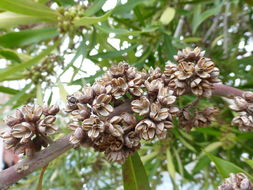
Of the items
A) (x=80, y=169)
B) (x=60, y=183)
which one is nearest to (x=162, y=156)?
(x=80, y=169)

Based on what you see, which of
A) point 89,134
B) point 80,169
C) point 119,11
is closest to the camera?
point 89,134

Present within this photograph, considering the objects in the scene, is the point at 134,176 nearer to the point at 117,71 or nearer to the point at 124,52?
the point at 117,71

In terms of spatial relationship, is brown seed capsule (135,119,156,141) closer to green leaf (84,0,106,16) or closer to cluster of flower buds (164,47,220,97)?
cluster of flower buds (164,47,220,97)

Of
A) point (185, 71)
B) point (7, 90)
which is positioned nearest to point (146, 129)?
point (185, 71)

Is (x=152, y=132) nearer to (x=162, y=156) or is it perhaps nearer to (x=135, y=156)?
(x=135, y=156)

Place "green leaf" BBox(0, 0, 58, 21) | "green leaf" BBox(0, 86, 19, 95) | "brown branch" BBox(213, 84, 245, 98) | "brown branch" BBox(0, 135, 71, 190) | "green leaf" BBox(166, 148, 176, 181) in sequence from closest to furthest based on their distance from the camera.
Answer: "brown branch" BBox(0, 135, 71, 190) < "brown branch" BBox(213, 84, 245, 98) < "green leaf" BBox(0, 0, 58, 21) < "green leaf" BBox(0, 86, 19, 95) < "green leaf" BBox(166, 148, 176, 181)

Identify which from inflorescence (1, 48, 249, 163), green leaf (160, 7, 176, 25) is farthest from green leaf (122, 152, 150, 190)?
green leaf (160, 7, 176, 25)
